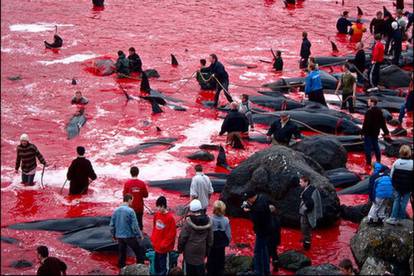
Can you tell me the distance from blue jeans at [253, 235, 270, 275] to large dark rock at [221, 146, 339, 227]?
293 centimetres

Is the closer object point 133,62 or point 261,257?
point 261,257

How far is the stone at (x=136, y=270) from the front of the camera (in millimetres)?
12805

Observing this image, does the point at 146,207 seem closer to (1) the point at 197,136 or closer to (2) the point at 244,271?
(2) the point at 244,271

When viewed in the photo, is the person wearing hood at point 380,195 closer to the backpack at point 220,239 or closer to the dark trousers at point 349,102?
the backpack at point 220,239

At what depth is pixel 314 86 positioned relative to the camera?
2411 cm

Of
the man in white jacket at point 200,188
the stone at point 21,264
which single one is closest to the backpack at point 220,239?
the man in white jacket at point 200,188

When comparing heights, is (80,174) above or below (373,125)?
below

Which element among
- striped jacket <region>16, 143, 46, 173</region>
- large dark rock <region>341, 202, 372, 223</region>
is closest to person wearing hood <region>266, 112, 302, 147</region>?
large dark rock <region>341, 202, 372, 223</region>

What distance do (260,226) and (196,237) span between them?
1.23 m

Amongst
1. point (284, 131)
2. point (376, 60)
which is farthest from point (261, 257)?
point (376, 60)

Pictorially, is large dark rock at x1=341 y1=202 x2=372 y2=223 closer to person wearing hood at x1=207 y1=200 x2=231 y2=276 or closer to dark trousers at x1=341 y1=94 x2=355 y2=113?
person wearing hood at x1=207 y1=200 x2=231 y2=276

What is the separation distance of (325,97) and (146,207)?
1162cm

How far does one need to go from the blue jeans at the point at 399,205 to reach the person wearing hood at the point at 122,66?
54.8 feet

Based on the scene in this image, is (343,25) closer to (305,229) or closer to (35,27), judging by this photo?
(35,27)
